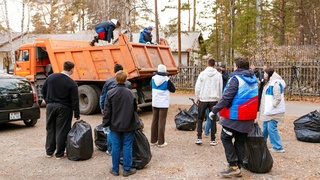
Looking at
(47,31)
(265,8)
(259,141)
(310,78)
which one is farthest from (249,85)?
(47,31)

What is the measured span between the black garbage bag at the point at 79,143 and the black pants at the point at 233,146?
241 centimetres

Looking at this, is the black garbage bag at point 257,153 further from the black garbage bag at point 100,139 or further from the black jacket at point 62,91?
the black jacket at point 62,91

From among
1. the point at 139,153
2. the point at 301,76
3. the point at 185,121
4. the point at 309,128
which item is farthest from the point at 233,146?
the point at 301,76

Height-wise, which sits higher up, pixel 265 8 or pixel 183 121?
pixel 265 8

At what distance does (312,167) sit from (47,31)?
44.5m

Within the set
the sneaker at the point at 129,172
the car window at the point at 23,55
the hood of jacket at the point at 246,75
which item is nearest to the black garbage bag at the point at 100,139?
the sneaker at the point at 129,172

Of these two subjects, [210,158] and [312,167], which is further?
[210,158]

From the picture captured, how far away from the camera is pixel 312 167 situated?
200 inches

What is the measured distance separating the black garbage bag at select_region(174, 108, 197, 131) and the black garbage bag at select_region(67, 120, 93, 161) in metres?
3.01

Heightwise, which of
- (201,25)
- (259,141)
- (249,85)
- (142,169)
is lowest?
(142,169)

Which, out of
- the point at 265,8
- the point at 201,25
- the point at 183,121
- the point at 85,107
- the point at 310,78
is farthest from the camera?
the point at 201,25

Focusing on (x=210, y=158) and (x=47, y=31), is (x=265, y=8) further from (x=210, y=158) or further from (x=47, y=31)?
(x=47, y=31)

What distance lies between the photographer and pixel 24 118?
805 cm

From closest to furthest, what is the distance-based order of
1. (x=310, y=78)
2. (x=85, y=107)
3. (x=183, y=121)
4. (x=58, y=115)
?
(x=58, y=115), (x=183, y=121), (x=85, y=107), (x=310, y=78)
